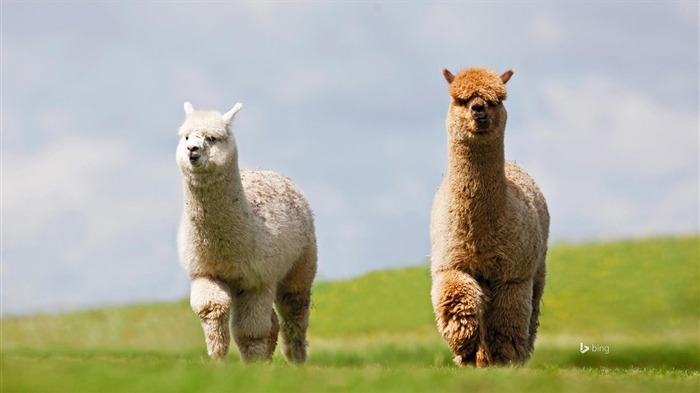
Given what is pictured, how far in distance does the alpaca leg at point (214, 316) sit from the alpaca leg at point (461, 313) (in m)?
2.25

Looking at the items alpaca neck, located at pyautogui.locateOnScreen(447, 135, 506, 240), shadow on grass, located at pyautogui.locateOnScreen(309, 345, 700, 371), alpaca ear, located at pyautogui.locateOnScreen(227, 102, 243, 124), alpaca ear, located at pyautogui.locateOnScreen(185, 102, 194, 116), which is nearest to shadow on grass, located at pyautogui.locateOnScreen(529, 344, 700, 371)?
shadow on grass, located at pyautogui.locateOnScreen(309, 345, 700, 371)

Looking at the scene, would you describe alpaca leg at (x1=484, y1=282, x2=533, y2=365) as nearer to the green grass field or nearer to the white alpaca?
the green grass field

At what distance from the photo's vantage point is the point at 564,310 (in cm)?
1962

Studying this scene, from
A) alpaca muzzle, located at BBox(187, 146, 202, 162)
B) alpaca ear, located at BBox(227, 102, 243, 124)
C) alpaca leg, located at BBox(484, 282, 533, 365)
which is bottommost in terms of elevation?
alpaca leg, located at BBox(484, 282, 533, 365)

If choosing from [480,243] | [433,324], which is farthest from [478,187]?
[433,324]

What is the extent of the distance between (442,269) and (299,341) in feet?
10.8

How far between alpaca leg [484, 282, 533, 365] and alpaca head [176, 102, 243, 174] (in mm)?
3246

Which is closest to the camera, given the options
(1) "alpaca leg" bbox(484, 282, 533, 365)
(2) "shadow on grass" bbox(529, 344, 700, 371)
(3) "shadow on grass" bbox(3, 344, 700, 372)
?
(1) "alpaca leg" bbox(484, 282, 533, 365)

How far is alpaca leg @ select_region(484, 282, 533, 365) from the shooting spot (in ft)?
34.6

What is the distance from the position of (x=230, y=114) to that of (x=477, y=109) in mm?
2827

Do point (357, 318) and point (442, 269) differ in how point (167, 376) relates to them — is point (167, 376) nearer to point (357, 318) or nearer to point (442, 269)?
point (442, 269)

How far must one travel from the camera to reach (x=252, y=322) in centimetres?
1109

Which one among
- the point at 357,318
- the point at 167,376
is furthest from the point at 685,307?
the point at 167,376

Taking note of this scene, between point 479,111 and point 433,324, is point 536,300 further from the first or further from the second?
point 433,324
